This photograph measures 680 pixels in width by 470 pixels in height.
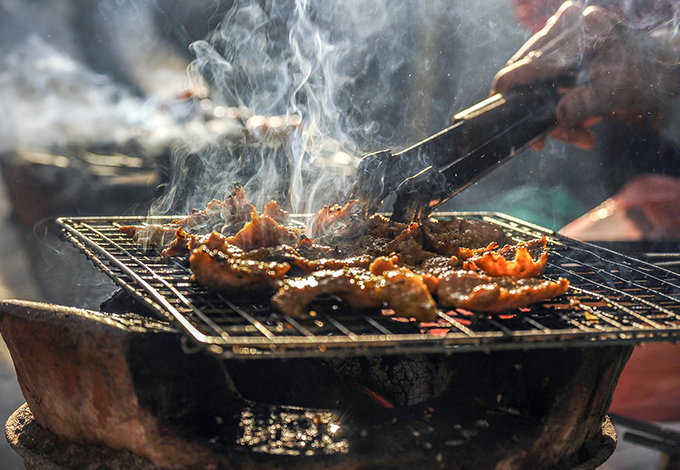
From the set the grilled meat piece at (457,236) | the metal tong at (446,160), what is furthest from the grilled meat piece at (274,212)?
the grilled meat piece at (457,236)

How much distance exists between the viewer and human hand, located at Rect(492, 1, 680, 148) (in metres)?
3.97

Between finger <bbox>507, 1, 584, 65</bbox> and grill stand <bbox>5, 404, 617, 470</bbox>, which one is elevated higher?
finger <bbox>507, 1, 584, 65</bbox>

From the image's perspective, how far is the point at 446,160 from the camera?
3.54 metres

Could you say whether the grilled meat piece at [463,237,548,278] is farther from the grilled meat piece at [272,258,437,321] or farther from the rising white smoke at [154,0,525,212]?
the rising white smoke at [154,0,525,212]

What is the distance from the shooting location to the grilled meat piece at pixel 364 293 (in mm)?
2133

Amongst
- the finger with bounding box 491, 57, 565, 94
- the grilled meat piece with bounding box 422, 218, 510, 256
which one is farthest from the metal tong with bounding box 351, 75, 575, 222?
the finger with bounding box 491, 57, 565, 94

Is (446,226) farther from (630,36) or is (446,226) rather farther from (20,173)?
(20,173)

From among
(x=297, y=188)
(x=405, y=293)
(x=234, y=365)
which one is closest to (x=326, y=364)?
(x=234, y=365)

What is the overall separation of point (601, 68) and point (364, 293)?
9.73ft

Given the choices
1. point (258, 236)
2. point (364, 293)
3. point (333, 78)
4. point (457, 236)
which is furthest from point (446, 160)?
point (333, 78)

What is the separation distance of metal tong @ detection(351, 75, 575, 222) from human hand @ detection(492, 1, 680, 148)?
42 centimetres

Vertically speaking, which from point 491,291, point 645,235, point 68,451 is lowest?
point 68,451

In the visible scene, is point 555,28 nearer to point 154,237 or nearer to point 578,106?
point 578,106

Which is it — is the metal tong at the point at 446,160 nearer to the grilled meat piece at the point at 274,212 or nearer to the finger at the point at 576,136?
the grilled meat piece at the point at 274,212
